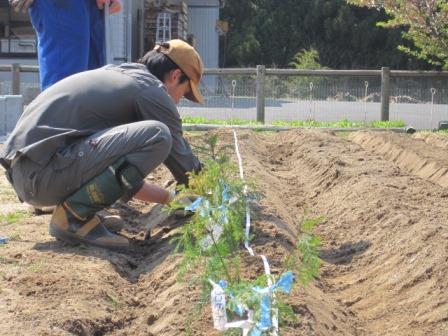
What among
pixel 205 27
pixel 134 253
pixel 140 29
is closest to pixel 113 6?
pixel 134 253

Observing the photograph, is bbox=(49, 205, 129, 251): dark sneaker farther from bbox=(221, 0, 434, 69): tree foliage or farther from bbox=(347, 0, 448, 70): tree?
bbox=(221, 0, 434, 69): tree foliage

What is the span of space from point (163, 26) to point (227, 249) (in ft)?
70.5

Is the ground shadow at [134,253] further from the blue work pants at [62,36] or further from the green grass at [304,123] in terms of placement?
the green grass at [304,123]

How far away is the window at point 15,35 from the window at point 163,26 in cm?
366

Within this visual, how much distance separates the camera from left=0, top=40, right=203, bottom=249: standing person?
507 centimetres

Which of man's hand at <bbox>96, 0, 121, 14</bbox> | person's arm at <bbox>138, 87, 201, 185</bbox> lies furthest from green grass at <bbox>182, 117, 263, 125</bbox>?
person's arm at <bbox>138, 87, 201, 185</bbox>

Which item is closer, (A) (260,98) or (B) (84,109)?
(B) (84,109)

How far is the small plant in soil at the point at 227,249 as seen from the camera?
2822mm

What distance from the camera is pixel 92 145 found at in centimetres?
508

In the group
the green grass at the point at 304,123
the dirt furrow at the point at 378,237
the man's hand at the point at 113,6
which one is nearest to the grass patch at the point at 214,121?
the green grass at the point at 304,123

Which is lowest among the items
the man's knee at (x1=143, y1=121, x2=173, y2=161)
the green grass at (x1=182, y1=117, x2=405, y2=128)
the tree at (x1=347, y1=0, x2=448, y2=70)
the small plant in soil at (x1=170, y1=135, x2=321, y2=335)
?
the green grass at (x1=182, y1=117, x2=405, y2=128)

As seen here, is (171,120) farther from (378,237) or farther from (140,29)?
(140,29)

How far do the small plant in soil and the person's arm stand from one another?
1.39 meters

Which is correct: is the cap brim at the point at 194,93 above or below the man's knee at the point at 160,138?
above
